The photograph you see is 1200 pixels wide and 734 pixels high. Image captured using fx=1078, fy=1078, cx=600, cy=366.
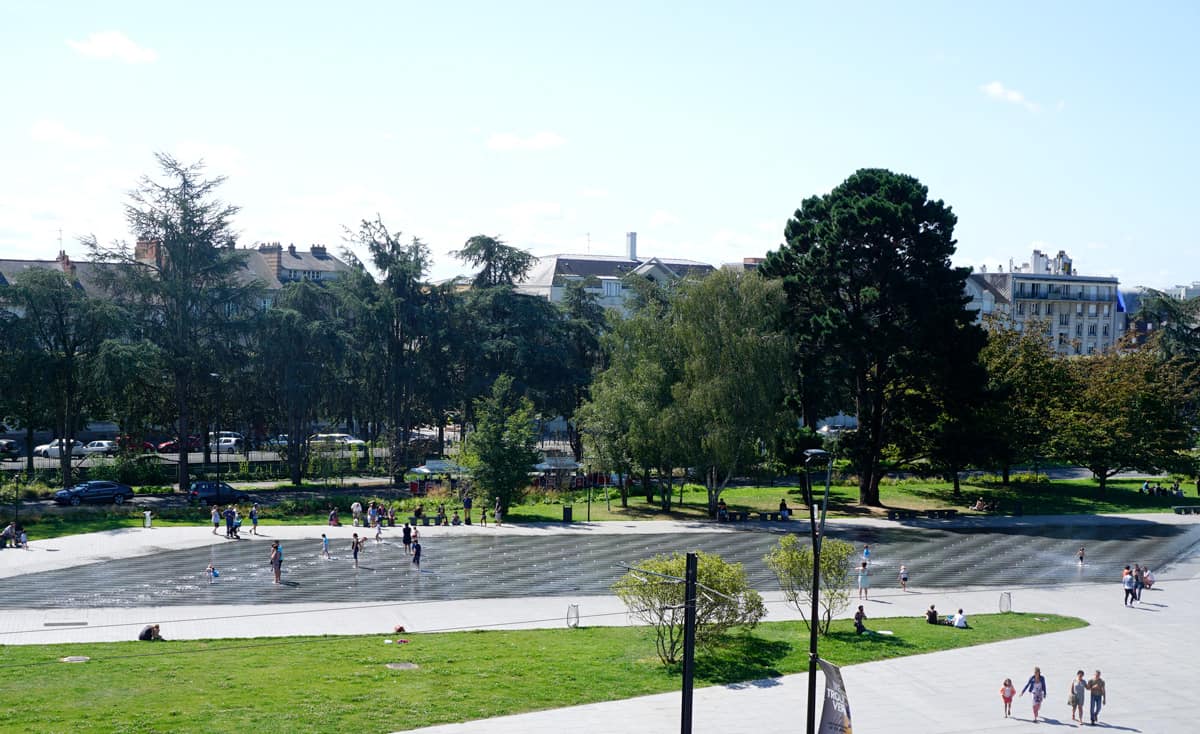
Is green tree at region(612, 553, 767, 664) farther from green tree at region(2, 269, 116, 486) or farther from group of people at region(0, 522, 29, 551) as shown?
green tree at region(2, 269, 116, 486)

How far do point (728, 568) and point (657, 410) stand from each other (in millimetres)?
27826

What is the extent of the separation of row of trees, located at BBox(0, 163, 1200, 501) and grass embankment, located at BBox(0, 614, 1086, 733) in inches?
946

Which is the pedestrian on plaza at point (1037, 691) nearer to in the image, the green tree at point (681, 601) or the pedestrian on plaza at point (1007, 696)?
the pedestrian on plaza at point (1007, 696)

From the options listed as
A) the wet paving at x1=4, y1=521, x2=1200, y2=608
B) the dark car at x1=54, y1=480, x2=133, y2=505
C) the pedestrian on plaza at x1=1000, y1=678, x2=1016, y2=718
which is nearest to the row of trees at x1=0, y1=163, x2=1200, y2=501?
the dark car at x1=54, y1=480, x2=133, y2=505

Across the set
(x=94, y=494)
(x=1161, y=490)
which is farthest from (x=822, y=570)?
(x=1161, y=490)

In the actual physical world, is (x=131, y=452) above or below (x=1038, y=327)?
below

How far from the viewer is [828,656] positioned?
30.8 m

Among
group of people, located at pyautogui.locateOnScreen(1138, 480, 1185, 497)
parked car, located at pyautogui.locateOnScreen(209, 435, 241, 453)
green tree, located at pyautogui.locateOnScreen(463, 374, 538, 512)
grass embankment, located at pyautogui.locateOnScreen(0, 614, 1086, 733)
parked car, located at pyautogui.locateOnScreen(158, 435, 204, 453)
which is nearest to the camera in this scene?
grass embankment, located at pyautogui.locateOnScreen(0, 614, 1086, 733)

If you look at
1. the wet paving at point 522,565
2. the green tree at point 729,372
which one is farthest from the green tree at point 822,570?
the green tree at point 729,372

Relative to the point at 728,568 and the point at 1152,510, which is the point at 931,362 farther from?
the point at 728,568

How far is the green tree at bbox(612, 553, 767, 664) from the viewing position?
94.7 ft

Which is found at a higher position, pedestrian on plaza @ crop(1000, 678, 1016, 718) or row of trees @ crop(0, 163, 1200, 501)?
row of trees @ crop(0, 163, 1200, 501)

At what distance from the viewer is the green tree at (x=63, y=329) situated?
61.5m

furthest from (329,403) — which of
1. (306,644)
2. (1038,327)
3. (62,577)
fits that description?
(1038,327)
